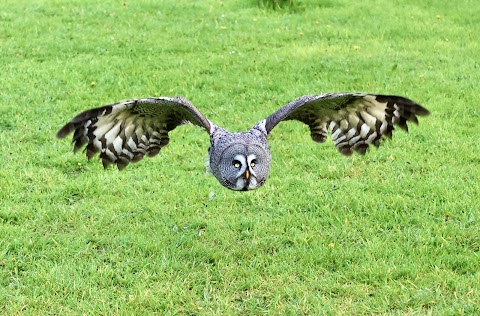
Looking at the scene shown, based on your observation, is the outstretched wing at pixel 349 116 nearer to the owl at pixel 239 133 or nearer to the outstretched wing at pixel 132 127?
the owl at pixel 239 133

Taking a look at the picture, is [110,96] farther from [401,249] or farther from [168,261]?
[401,249]

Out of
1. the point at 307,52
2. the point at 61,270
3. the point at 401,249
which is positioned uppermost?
the point at 307,52

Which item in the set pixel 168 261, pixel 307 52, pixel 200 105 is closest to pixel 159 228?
pixel 168 261

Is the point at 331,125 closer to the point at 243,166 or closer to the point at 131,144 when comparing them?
the point at 243,166

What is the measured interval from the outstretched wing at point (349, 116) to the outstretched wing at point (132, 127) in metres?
0.86

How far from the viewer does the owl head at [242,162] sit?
17.9 ft

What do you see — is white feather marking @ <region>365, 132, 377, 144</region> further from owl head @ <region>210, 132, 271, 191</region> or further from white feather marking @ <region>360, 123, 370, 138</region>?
owl head @ <region>210, 132, 271, 191</region>

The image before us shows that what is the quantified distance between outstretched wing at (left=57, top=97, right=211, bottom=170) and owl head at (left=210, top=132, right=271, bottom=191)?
0.43m

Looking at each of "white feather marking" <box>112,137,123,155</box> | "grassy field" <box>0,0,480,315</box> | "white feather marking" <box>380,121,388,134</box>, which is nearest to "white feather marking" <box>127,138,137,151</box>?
"white feather marking" <box>112,137,123,155</box>

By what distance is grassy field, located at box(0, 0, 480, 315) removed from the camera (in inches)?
224

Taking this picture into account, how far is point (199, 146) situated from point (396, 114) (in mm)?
3399

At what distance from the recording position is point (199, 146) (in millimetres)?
8633

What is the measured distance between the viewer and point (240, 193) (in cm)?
738

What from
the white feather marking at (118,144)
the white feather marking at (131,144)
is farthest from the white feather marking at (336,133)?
the white feather marking at (118,144)
